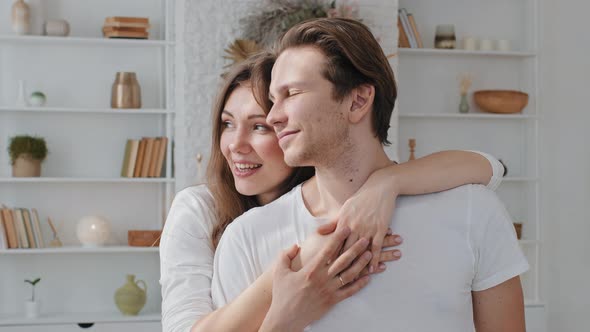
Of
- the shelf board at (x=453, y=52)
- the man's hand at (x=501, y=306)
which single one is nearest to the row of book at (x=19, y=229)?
the shelf board at (x=453, y=52)

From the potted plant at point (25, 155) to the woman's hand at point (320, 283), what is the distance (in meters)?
3.92

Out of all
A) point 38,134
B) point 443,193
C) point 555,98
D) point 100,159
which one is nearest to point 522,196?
point 555,98

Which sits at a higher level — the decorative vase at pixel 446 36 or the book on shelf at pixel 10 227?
the decorative vase at pixel 446 36

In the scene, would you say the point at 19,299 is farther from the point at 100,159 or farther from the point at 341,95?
the point at 341,95

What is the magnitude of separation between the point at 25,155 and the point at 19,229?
471 mm

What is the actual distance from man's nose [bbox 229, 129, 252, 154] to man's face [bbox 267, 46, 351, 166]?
44 centimetres

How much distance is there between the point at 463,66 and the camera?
241 inches

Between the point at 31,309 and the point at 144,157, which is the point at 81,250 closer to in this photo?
the point at 31,309

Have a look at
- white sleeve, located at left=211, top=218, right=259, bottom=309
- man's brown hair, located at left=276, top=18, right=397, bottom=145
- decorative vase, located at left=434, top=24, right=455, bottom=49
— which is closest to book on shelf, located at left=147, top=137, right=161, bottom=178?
decorative vase, located at left=434, top=24, right=455, bottom=49

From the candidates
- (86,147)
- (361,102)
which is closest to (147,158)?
(86,147)

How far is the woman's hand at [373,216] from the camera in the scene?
1738 millimetres

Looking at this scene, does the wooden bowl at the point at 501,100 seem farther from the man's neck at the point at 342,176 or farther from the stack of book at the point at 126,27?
the man's neck at the point at 342,176

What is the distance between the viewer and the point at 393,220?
1.81m

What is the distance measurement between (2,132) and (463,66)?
3254 mm
